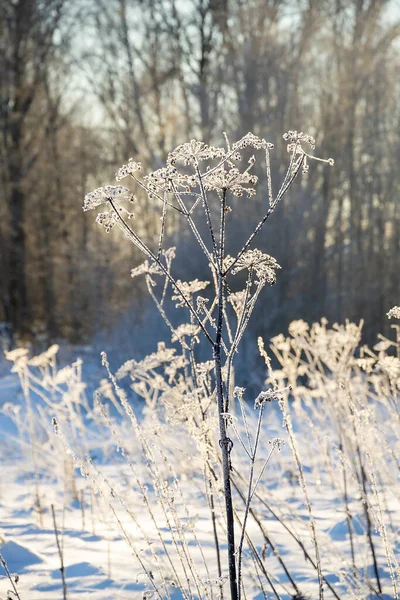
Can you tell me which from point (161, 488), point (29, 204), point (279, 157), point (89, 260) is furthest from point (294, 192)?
point (161, 488)

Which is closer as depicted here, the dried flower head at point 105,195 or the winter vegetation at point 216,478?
the dried flower head at point 105,195

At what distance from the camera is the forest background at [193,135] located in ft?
32.2

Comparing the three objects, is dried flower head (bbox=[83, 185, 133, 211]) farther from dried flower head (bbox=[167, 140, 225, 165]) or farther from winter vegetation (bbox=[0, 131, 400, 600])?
dried flower head (bbox=[167, 140, 225, 165])

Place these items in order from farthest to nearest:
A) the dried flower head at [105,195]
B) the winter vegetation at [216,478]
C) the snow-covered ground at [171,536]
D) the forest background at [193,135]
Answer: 1. the forest background at [193,135]
2. the snow-covered ground at [171,536]
3. the winter vegetation at [216,478]
4. the dried flower head at [105,195]

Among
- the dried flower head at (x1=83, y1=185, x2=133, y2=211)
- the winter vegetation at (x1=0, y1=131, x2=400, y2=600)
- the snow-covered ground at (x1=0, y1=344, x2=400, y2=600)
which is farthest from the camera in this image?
the snow-covered ground at (x1=0, y1=344, x2=400, y2=600)

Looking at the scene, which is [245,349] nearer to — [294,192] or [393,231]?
[294,192]

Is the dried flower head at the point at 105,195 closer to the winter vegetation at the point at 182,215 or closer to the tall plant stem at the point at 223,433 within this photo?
the tall plant stem at the point at 223,433

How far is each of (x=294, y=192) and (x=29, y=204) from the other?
269 inches

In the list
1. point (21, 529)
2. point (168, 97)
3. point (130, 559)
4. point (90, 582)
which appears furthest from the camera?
point (168, 97)

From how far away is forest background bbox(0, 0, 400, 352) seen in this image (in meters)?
9.81

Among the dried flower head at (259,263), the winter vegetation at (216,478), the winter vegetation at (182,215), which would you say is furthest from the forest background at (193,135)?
the dried flower head at (259,263)

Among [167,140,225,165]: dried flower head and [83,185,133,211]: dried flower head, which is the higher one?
[167,140,225,165]: dried flower head

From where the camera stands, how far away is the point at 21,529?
364 cm

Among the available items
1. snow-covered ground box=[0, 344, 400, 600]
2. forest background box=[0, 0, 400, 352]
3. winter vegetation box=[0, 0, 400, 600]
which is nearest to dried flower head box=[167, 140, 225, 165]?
snow-covered ground box=[0, 344, 400, 600]
